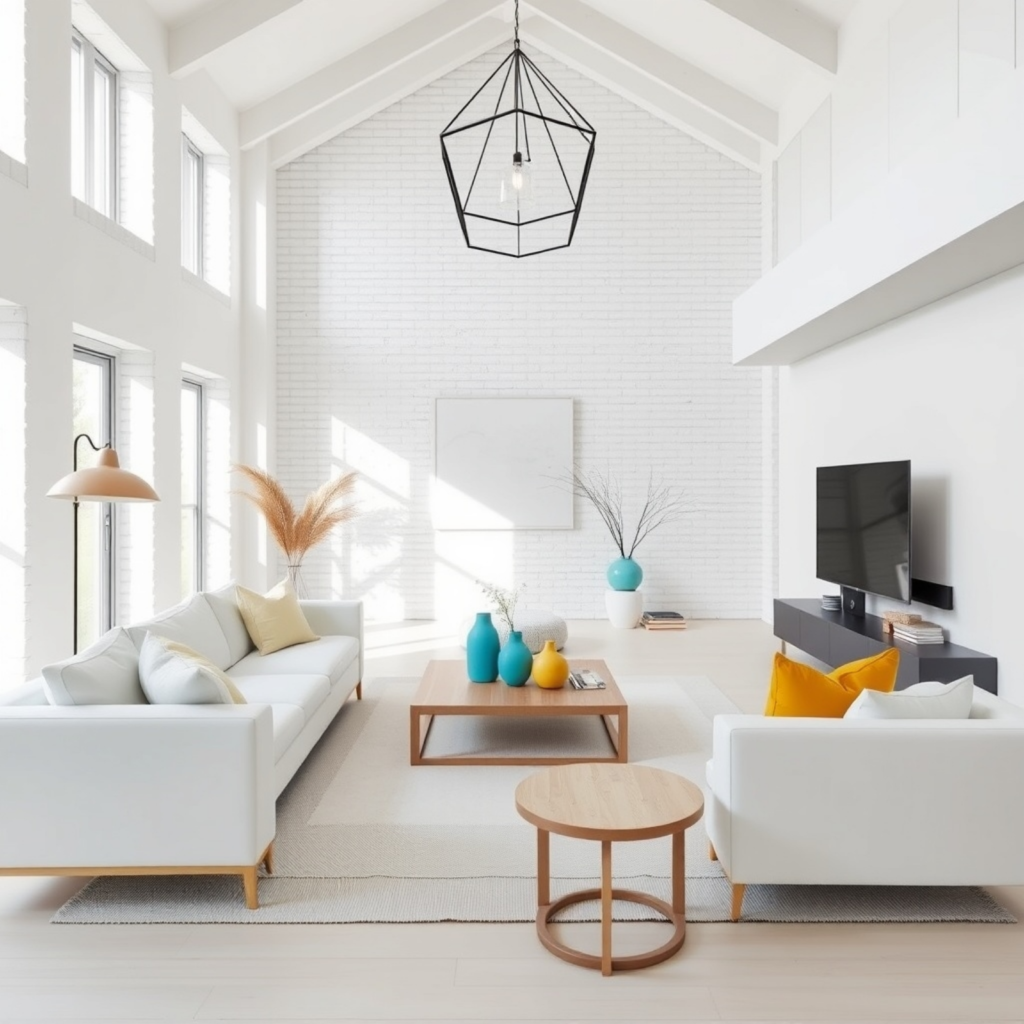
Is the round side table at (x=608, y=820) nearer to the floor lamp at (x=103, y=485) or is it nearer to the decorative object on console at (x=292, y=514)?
the floor lamp at (x=103, y=485)

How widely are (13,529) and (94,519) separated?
4.27 ft

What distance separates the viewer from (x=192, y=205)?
726cm

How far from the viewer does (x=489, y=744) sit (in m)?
4.42

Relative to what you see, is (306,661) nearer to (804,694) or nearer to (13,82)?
(804,694)

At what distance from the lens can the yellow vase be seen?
170 inches

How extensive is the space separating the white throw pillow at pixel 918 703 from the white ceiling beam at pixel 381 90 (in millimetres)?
7314

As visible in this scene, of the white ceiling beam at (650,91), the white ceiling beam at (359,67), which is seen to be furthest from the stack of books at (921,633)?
the white ceiling beam at (359,67)

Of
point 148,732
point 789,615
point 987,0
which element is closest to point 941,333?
point 987,0

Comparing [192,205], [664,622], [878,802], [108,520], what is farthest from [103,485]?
[664,622]

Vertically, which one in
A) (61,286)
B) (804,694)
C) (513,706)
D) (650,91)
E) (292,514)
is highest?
(650,91)

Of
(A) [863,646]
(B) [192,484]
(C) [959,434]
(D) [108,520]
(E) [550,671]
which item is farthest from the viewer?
(B) [192,484]

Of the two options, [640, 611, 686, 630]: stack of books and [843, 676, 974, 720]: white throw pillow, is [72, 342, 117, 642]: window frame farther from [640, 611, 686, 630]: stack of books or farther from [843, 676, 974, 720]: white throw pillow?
[843, 676, 974, 720]: white throw pillow

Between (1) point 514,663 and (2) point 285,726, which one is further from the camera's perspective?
(1) point 514,663

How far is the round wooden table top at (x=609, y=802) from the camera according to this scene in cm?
238
